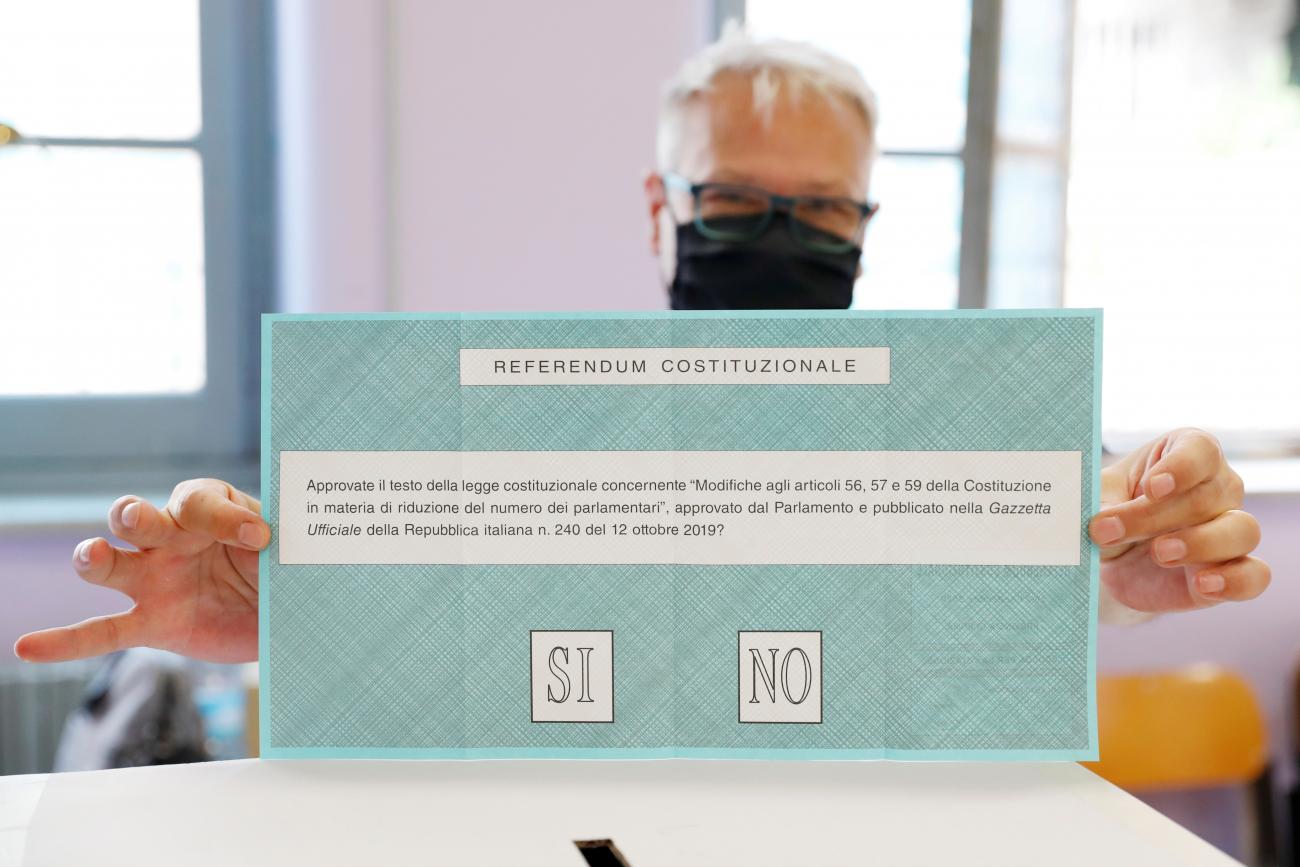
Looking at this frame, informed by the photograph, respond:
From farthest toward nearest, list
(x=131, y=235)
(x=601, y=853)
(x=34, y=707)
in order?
(x=131, y=235)
(x=34, y=707)
(x=601, y=853)

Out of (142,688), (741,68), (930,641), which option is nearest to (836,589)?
(930,641)

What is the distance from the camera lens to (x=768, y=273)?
1237mm

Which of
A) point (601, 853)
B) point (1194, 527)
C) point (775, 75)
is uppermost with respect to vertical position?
point (775, 75)

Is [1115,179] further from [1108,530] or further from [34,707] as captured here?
[34,707]

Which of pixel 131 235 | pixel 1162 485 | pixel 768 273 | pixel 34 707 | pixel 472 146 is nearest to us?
pixel 1162 485

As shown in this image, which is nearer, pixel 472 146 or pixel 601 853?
pixel 601 853

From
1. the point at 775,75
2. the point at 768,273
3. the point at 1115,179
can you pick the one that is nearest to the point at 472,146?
the point at 775,75

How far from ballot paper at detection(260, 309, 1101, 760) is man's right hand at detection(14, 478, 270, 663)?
3.3 inches

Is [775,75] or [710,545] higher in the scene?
[775,75]

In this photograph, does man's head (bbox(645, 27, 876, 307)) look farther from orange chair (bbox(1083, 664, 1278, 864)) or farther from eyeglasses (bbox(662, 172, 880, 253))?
orange chair (bbox(1083, 664, 1278, 864))

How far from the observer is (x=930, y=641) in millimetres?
475

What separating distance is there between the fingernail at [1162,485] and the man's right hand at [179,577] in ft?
1.53

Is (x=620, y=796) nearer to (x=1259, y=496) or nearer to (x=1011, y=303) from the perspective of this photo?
(x=1011, y=303)

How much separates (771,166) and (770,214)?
0.07 m
